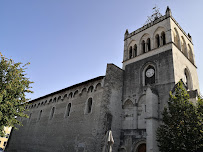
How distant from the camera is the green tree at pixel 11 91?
11.3 m

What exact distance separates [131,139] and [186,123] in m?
5.64

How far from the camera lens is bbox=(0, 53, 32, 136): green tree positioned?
11.3 metres

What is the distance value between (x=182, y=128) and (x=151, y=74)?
677 centimetres

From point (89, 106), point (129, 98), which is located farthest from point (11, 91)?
point (129, 98)

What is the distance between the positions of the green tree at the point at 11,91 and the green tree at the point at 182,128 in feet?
35.1

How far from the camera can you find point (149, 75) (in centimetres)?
1552

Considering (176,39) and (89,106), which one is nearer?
(89,106)

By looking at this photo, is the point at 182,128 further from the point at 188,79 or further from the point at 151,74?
the point at 188,79

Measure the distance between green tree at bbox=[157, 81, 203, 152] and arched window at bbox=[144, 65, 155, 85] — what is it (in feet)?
15.1

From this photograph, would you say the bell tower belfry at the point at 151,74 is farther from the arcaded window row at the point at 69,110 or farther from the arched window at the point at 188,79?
the arcaded window row at the point at 69,110

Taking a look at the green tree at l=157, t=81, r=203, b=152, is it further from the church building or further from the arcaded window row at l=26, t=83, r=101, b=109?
the arcaded window row at l=26, t=83, r=101, b=109

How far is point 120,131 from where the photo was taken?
49.4 feet

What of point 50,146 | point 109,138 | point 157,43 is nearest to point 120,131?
point 109,138

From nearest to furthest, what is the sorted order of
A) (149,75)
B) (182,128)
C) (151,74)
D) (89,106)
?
(182,128) < (151,74) < (149,75) < (89,106)
